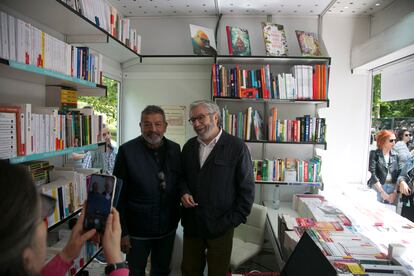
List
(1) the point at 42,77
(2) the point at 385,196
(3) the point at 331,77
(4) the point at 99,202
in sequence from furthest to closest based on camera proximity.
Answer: (3) the point at 331,77 < (2) the point at 385,196 < (1) the point at 42,77 < (4) the point at 99,202

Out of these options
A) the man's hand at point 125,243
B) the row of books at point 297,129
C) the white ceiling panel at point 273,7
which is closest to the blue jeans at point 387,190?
the row of books at point 297,129

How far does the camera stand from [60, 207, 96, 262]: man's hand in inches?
35.9

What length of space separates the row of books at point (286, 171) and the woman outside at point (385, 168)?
0.66m

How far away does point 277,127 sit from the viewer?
108 inches

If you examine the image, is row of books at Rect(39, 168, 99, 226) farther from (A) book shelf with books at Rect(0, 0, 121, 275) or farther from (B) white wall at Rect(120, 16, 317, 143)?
(B) white wall at Rect(120, 16, 317, 143)

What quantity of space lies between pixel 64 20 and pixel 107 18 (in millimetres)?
523

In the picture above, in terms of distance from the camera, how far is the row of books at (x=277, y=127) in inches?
108

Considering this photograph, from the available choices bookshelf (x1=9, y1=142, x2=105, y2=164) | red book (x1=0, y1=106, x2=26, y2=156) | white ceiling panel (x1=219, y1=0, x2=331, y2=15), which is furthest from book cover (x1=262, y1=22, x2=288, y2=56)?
red book (x1=0, y1=106, x2=26, y2=156)

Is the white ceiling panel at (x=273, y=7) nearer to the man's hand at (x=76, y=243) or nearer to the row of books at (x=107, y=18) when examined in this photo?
the row of books at (x=107, y=18)

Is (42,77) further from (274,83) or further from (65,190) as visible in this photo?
(274,83)

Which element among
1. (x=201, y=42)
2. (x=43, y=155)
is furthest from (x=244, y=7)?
(x=43, y=155)

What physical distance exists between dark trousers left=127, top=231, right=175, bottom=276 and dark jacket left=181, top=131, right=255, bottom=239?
0.67ft

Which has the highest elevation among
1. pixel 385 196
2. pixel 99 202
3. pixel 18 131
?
pixel 18 131

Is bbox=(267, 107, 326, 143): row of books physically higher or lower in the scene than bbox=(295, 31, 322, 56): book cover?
lower
